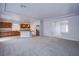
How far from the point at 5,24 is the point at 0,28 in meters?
0.79

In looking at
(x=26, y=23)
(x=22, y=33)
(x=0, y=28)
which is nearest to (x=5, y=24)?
(x=0, y=28)

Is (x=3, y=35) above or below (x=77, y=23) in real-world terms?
below

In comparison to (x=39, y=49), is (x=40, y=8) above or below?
above

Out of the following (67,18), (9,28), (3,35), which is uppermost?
(67,18)

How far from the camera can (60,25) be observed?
12258 mm

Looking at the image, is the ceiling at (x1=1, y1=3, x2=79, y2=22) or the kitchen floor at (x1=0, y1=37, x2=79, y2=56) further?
the ceiling at (x1=1, y1=3, x2=79, y2=22)

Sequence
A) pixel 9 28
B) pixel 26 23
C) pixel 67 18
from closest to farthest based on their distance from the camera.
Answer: pixel 67 18 < pixel 9 28 < pixel 26 23

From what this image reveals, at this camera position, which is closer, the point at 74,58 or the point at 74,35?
the point at 74,58

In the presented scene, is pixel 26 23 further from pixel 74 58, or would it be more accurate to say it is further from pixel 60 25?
pixel 74 58

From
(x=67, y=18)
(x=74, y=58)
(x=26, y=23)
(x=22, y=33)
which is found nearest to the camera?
(x=74, y=58)

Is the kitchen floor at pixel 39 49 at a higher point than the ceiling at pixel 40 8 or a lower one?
Answer: lower

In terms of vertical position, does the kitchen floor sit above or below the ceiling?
below

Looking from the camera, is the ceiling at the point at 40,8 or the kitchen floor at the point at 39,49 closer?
the kitchen floor at the point at 39,49

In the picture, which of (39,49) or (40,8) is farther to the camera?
(40,8)
